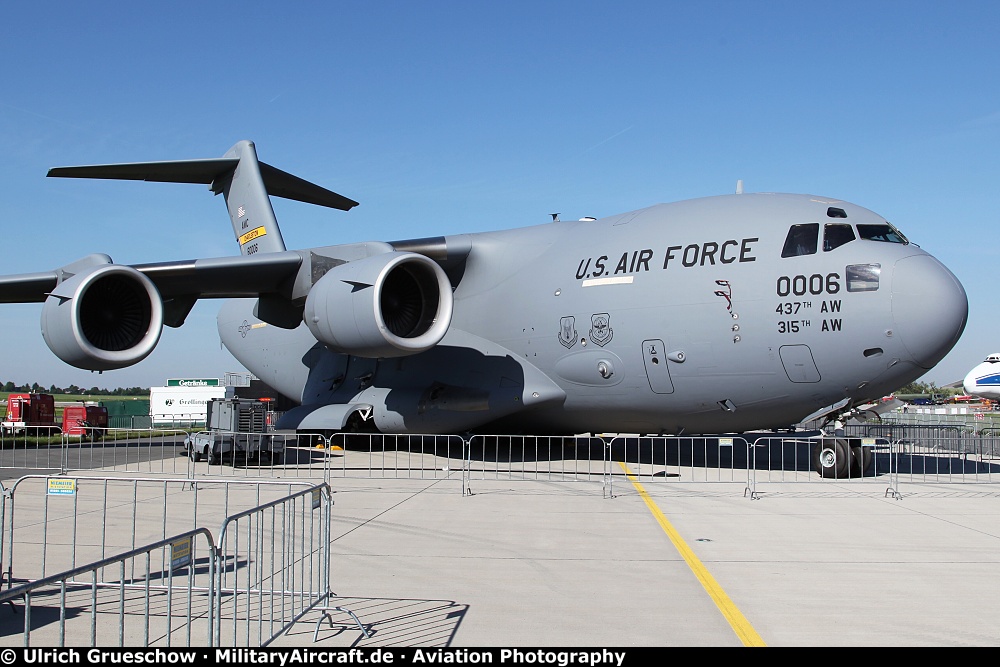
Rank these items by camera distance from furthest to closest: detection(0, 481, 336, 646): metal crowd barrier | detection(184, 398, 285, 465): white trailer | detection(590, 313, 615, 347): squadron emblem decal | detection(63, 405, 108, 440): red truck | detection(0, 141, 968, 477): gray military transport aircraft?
detection(63, 405, 108, 440): red truck → detection(184, 398, 285, 465): white trailer → detection(590, 313, 615, 347): squadron emblem decal → detection(0, 141, 968, 477): gray military transport aircraft → detection(0, 481, 336, 646): metal crowd barrier

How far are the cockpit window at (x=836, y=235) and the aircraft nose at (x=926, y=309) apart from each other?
2.66ft

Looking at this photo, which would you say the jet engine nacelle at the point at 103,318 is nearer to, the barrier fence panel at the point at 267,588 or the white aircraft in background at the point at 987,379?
the barrier fence panel at the point at 267,588

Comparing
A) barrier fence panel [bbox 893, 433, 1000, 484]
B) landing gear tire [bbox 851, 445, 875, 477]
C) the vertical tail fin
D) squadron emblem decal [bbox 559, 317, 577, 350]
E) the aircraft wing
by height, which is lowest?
barrier fence panel [bbox 893, 433, 1000, 484]

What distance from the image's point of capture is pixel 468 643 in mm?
4910

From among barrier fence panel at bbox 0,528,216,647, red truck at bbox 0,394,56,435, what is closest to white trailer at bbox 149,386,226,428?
red truck at bbox 0,394,56,435

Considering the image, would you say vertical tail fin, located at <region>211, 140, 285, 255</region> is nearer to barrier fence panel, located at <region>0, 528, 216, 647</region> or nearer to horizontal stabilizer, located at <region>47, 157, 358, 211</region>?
horizontal stabilizer, located at <region>47, 157, 358, 211</region>

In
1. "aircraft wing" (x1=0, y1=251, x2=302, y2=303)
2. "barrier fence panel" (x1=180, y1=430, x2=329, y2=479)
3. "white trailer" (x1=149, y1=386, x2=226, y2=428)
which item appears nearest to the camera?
"barrier fence panel" (x1=180, y1=430, x2=329, y2=479)

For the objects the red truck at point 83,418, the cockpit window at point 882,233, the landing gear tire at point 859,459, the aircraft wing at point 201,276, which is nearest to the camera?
the cockpit window at point 882,233

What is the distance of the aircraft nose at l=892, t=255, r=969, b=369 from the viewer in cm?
1181

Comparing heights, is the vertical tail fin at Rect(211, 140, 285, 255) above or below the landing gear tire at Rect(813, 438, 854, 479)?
above

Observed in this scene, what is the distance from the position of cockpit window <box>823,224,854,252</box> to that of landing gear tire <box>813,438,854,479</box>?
9.88 ft

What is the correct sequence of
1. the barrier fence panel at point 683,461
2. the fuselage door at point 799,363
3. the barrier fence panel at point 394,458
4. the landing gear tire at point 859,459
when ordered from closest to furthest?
the fuselage door at point 799,363
the landing gear tire at point 859,459
the barrier fence panel at point 683,461
the barrier fence panel at point 394,458

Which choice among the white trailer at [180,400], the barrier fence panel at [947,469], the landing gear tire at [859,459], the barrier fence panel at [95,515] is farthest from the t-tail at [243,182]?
the white trailer at [180,400]

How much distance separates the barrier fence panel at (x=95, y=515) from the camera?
7.03 metres
